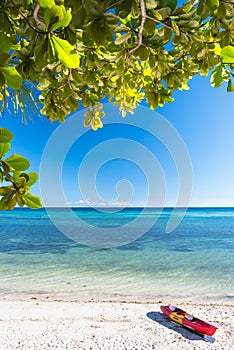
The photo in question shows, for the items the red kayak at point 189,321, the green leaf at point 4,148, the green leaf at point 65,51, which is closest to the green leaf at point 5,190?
the green leaf at point 4,148

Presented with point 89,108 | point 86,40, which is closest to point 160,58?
point 86,40

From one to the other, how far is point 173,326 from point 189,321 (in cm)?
47

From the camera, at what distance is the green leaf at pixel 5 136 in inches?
31.6

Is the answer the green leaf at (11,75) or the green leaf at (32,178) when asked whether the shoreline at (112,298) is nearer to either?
the green leaf at (32,178)

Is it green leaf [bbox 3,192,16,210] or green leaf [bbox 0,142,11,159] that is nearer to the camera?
green leaf [bbox 0,142,11,159]

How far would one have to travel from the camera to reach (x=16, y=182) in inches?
36.5

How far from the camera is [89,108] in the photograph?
2.38 meters

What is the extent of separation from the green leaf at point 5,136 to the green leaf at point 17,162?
0.08m

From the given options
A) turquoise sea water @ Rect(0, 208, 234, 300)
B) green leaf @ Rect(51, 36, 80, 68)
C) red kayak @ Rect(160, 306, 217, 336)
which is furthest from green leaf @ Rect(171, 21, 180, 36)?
turquoise sea water @ Rect(0, 208, 234, 300)

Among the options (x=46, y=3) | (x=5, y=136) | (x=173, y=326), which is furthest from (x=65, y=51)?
(x=173, y=326)

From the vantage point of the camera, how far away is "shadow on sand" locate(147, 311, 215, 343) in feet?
17.1

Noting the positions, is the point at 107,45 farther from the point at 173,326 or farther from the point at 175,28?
the point at 173,326

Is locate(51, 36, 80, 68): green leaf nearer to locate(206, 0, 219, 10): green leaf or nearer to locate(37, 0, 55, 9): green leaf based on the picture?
locate(37, 0, 55, 9): green leaf

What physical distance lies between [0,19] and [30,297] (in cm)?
902
